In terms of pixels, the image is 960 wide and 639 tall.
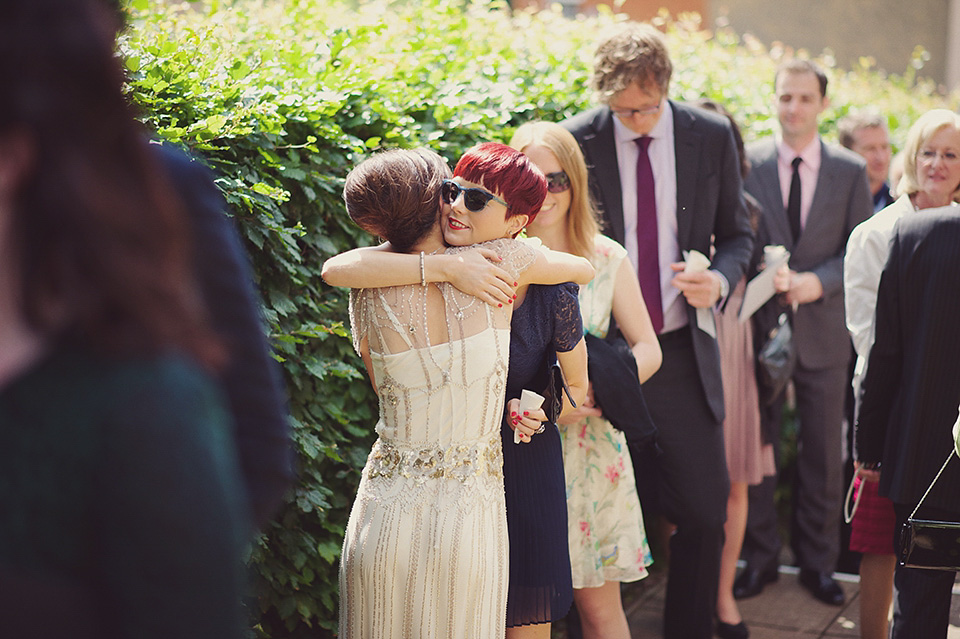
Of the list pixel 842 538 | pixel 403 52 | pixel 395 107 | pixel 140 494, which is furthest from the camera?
pixel 842 538

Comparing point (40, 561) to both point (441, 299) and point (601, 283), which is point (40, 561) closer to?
point (441, 299)

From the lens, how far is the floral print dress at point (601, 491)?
3.65 meters

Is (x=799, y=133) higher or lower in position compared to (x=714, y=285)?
higher

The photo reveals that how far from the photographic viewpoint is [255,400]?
1515 mm

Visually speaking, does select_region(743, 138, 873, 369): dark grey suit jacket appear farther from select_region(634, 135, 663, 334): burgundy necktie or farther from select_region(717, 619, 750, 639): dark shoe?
select_region(717, 619, 750, 639): dark shoe

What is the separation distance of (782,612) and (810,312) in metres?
1.60

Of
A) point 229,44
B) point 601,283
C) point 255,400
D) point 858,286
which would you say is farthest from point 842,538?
point 255,400

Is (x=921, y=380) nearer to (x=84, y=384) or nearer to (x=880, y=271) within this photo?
(x=880, y=271)

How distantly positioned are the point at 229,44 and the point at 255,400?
2469 millimetres

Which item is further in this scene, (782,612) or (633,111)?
(782,612)

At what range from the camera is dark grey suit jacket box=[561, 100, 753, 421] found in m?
4.19

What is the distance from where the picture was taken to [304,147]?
10.8 ft

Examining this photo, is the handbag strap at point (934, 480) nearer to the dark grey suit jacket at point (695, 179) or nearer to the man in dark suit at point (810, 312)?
the dark grey suit jacket at point (695, 179)

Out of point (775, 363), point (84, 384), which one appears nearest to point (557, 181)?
point (775, 363)
